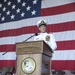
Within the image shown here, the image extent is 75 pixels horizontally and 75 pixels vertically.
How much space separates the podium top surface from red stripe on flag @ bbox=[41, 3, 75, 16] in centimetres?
198

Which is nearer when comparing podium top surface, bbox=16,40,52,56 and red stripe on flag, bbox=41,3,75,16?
podium top surface, bbox=16,40,52,56

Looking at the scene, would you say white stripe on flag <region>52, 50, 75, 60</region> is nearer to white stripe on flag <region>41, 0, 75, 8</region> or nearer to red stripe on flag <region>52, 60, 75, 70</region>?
red stripe on flag <region>52, 60, 75, 70</region>

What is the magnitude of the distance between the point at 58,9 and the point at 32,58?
7.45ft

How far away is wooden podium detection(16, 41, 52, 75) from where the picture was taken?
1.93 metres

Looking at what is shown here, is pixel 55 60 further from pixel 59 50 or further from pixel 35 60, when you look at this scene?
pixel 35 60

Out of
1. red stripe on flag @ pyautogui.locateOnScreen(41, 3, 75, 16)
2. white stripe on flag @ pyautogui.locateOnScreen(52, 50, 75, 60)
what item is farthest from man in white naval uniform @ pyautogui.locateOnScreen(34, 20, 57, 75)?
red stripe on flag @ pyautogui.locateOnScreen(41, 3, 75, 16)

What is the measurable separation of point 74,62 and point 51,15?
1.07 metres

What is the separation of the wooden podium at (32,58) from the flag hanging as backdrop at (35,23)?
1.75 metres

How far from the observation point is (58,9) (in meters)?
4.06

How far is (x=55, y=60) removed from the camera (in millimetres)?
3855

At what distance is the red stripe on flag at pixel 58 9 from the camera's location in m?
3.88

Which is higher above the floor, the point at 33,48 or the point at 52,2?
the point at 52,2

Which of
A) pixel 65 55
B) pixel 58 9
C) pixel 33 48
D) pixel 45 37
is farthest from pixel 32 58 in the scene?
pixel 58 9

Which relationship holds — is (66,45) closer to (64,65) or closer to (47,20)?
(64,65)
